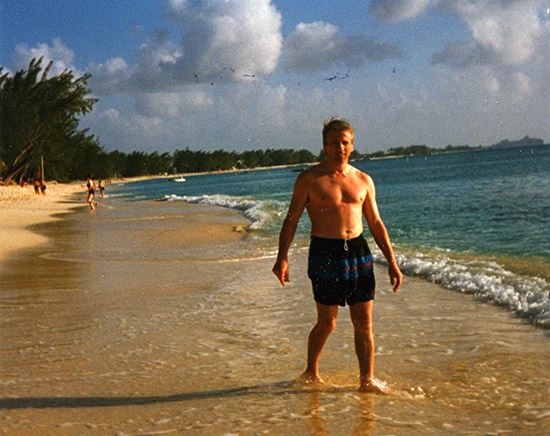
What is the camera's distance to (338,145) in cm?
378

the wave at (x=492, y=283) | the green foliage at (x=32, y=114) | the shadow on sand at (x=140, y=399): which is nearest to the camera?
the shadow on sand at (x=140, y=399)

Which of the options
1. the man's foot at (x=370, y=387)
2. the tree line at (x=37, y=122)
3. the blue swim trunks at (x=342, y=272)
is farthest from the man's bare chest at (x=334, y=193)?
the tree line at (x=37, y=122)

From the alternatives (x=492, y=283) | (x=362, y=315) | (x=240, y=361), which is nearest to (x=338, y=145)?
(x=362, y=315)

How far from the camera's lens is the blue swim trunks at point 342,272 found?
370cm

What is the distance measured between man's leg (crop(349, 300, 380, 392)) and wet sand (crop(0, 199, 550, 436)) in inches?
3.6

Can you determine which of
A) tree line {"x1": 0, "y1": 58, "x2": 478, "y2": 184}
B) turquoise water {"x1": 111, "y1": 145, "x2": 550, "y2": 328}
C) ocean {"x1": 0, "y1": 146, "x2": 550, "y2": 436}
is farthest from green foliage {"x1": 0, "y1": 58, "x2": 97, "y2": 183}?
ocean {"x1": 0, "y1": 146, "x2": 550, "y2": 436}

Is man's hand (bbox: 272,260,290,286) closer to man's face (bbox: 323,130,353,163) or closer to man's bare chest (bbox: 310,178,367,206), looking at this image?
man's bare chest (bbox: 310,178,367,206)

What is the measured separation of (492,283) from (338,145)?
503 cm

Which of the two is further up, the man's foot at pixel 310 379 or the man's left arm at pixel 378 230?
the man's left arm at pixel 378 230

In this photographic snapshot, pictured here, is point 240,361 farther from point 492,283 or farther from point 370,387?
point 492,283

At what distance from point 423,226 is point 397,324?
13.3m

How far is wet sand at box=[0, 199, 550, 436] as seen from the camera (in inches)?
135

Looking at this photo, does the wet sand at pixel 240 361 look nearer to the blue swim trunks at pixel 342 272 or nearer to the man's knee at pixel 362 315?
the man's knee at pixel 362 315

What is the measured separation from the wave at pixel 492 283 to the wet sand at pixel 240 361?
276 mm
